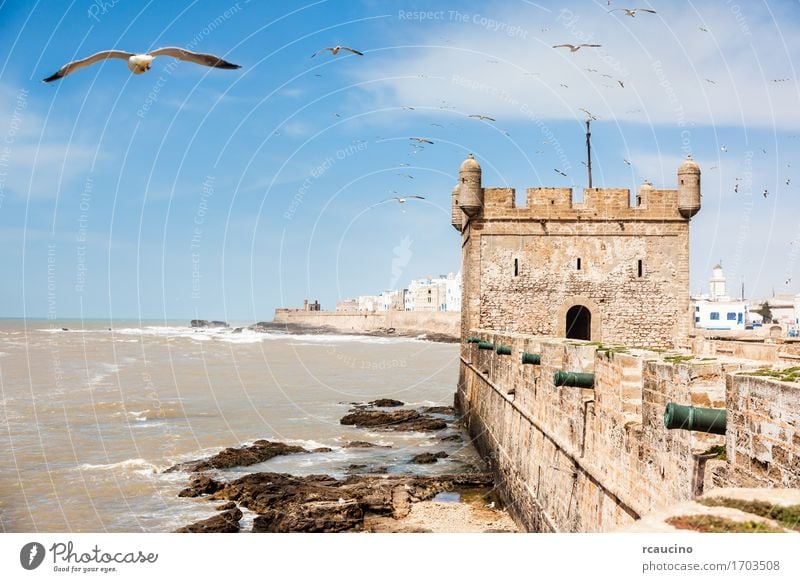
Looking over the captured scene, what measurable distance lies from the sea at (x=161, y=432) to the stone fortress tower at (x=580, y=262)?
181 inches

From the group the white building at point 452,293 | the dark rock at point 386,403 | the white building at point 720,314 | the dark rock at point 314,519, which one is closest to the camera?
the dark rock at point 314,519

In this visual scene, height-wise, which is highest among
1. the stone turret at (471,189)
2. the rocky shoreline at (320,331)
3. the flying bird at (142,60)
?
the stone turret at (471,189)

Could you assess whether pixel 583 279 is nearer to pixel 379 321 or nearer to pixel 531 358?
pixel 531 358

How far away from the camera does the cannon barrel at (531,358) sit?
11.6 m

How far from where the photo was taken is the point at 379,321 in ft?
369

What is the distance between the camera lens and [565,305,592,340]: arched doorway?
20812 millimetres

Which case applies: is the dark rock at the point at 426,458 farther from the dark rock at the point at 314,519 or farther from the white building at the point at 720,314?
the white building at the point at 720,314

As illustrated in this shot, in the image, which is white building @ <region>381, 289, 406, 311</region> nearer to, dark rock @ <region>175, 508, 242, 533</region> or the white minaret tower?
the white minaret tower

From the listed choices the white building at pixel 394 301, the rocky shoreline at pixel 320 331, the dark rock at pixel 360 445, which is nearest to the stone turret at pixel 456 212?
the dark rock at pixel 360 445

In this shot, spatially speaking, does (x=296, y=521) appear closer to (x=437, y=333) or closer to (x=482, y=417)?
(x=482, y=417)

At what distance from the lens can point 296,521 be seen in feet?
40.0

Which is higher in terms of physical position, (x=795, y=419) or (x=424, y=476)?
(x=795, y=419)

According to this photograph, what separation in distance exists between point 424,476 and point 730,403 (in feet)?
36.7
